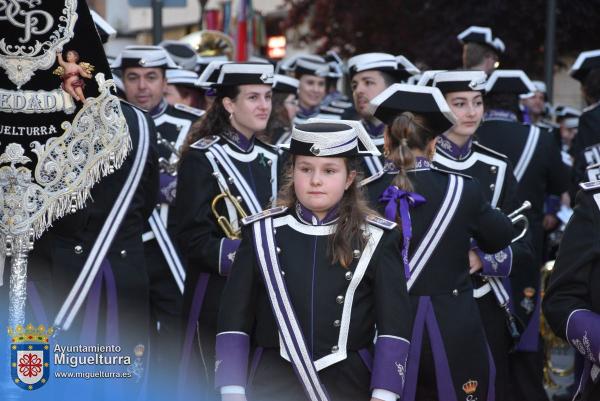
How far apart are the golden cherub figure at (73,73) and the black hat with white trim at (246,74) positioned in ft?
7.20

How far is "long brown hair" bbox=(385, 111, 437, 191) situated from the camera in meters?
7.33

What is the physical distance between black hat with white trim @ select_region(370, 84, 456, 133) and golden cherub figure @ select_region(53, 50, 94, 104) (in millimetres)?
1571

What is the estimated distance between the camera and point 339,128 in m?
6.35

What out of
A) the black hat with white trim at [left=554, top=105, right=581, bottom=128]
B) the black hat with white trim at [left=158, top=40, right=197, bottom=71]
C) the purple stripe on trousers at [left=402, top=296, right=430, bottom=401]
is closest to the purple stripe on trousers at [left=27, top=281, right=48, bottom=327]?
the purple stripe on trousers at [left=402, top=296, right=430, bottom=401]

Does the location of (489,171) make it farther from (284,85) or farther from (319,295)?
(284,85)

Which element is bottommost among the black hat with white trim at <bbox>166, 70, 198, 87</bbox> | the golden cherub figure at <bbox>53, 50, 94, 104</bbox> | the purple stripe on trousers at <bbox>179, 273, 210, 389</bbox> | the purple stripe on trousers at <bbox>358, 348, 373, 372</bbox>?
the purple stripe on trousers at <bbox>179, 273, 210, 389</bbox>

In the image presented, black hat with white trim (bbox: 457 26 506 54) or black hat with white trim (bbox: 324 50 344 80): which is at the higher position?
black hat with white trim (bbox: 457 26 506 54)

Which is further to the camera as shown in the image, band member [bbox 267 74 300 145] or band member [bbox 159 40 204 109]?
band member [bbox 267 74 300 145]

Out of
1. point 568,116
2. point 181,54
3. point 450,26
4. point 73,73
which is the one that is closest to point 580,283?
point 73,73

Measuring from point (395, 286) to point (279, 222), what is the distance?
0.58 meters

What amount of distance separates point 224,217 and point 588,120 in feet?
10.3

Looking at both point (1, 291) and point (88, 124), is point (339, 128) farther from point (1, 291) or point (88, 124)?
point (1, 291)

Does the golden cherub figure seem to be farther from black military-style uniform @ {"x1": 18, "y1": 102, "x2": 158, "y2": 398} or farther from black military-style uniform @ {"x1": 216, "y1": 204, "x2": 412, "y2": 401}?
black military-style uniform @ {"x1": 216, "y1": 204, "x2": 412, "y2": 401}

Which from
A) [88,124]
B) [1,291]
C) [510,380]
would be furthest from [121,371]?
[510,380]
